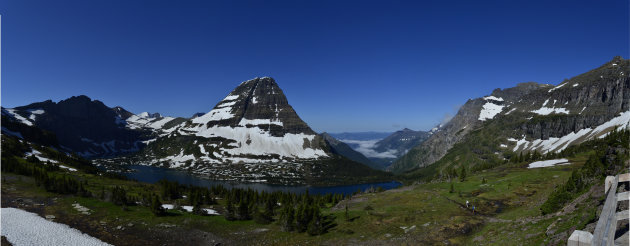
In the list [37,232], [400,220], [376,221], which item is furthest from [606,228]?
[37,232]

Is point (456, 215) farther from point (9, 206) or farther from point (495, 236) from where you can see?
point (9, 206)

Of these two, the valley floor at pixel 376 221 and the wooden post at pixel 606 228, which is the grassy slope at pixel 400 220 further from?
the wooden post at pixel 606 228

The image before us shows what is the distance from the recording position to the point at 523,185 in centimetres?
5709

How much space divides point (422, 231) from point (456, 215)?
9.15m

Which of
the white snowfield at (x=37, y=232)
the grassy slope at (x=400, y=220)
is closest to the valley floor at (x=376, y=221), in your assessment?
the grassy slope at (x=400, y=220)

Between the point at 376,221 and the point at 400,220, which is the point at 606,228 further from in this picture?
the point at 376,221

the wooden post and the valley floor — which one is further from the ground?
the wooden post

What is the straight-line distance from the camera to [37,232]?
40125 mm

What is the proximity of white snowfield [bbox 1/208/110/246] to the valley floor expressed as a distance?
1991 mm

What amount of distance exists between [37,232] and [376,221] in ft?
171

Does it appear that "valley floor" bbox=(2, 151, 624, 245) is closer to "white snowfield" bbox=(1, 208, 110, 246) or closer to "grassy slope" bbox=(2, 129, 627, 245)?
"grassy slope" bbox=(2, 129, 627, 245)

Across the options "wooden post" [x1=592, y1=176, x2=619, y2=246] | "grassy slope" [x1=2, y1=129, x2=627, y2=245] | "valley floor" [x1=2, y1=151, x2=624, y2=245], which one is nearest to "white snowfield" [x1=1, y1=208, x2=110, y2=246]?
"valley floor" [x1=2, y1=151, x2=624, y2=245]

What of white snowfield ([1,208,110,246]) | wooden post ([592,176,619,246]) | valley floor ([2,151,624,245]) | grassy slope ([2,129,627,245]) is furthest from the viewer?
white snowfield ([1,208,110,246])

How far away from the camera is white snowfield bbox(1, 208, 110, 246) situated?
1479 inches
